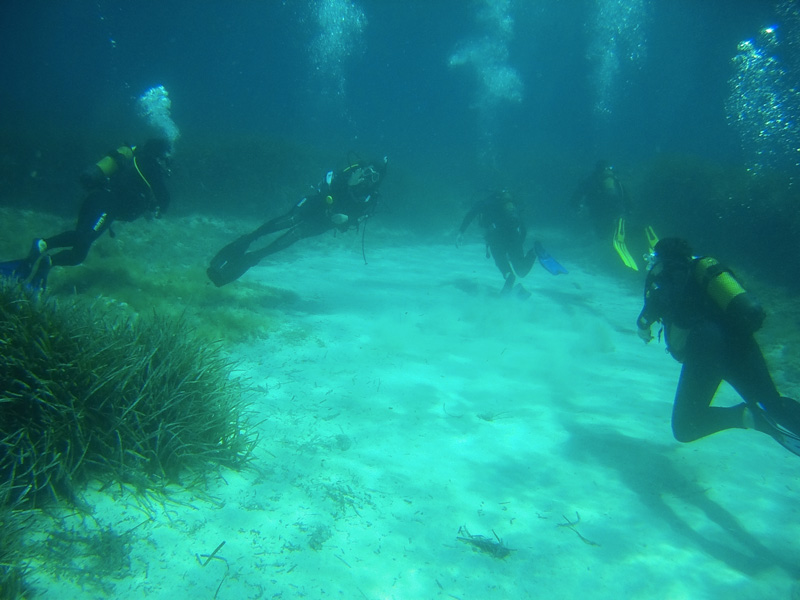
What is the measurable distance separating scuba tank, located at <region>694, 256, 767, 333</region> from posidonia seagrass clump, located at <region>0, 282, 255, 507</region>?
15.0ft

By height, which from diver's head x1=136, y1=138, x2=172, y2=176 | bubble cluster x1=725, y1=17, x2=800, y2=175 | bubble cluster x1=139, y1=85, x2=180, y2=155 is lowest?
diver's head x1=136, y1=138, x2=172, y2=176

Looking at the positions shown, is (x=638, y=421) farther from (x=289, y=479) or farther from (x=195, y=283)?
(x=195, y=283)

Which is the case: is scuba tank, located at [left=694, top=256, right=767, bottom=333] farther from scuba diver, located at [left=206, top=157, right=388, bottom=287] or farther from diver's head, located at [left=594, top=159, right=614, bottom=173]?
diver's head, located at [left=594, top=159, right=614, bottom=173]

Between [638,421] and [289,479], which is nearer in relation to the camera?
[289,479]

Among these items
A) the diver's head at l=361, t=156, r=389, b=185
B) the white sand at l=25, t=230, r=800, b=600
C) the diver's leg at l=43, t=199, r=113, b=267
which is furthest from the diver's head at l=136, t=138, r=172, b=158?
the white sand at l=25, t=230, r=800, b=600

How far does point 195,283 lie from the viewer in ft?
24.4

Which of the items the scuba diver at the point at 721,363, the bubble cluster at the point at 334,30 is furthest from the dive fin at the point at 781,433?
the bubble cluster at the point at 334,30

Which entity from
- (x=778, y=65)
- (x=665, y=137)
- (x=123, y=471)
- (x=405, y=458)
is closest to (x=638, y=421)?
(x=405, y=458)

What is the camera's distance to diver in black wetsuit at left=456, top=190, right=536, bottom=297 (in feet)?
30.7

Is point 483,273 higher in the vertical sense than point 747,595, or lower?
higher

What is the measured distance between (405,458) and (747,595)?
269 centimetres

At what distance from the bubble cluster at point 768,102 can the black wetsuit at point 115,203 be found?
38.8 metres

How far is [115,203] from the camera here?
22.0 feet

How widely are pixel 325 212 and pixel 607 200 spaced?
24.5 ft
